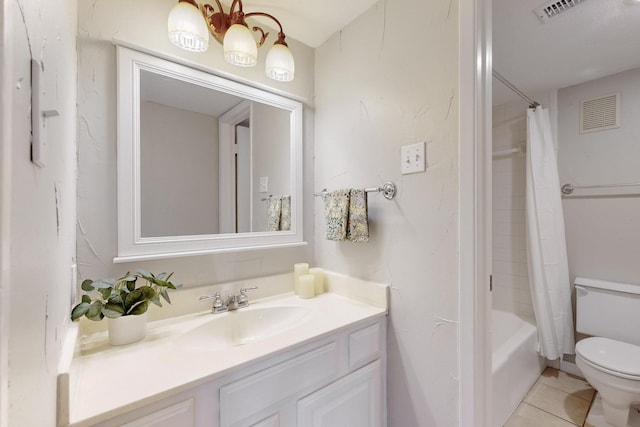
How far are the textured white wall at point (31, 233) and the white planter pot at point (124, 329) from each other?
1.07 feet

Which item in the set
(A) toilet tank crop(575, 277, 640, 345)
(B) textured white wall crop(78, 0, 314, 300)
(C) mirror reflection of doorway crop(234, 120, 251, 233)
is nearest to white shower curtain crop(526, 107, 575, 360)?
(A) toilet tank crop(575, 277, 640, 345)

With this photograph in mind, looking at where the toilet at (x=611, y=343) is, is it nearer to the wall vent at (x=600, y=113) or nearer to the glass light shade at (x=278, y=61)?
the wall vent at (x=600, y=113)

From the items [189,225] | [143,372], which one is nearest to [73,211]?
[189,225]

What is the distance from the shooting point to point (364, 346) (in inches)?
44.4

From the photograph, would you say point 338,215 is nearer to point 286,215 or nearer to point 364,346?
point 286,215

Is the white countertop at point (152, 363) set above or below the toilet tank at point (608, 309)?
above

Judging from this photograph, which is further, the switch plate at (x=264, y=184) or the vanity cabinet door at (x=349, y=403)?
the switch plate at (x=264, y=184)

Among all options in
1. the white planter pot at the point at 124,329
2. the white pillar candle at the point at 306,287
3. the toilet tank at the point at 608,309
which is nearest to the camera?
the white planter pot at the point at 124,329

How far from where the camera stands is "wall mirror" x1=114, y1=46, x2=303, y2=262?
1.03 m

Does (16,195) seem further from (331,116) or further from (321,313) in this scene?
(331,116)

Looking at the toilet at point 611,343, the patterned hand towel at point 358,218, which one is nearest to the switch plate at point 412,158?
the patterned hand towel at point 358,218

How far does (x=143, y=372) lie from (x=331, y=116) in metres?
1.34

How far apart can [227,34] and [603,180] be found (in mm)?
2562

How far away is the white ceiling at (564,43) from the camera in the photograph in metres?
1.34
